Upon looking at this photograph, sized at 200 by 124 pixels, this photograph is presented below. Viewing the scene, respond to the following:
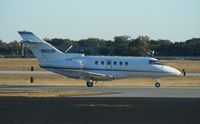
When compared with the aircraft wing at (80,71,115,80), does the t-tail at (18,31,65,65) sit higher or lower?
higher

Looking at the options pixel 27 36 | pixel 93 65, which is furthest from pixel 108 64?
pixel 27 36

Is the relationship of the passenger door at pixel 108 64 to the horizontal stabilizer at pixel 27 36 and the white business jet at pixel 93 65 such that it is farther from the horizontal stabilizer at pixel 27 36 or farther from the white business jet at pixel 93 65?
the horizontal stabilizer at pixel 27 36
